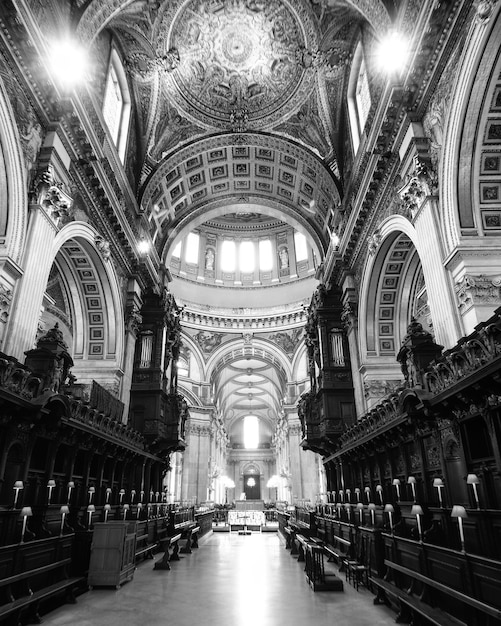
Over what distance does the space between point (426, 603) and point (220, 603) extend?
3068mm

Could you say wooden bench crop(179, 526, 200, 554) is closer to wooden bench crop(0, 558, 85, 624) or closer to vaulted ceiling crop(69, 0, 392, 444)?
wooden bench crop(0, 558, 85, 624)

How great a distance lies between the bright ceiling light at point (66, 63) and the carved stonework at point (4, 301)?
203 inches

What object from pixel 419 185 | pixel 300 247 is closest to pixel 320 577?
pixel 419 185

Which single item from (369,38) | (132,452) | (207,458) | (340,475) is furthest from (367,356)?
(207,458)

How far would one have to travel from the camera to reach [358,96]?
1667cm

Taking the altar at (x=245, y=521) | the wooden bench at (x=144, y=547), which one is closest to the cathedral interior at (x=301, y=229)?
the wooden bench at (x=144, y=547)

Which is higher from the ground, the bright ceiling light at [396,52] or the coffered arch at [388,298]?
the bright ceiling light at [396,52]

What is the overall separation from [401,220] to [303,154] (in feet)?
29.4

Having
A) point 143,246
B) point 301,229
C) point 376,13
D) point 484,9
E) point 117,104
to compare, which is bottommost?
point 484,9

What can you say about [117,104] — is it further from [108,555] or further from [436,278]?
[108,555]

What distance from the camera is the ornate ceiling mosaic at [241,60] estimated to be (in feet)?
52.3

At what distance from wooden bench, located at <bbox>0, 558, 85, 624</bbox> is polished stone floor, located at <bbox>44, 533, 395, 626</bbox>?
254mm

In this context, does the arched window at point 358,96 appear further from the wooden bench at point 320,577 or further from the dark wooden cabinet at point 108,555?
the dark wooden cabinet at point 108,555

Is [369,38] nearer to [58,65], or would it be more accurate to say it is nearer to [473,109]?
[473,109]
